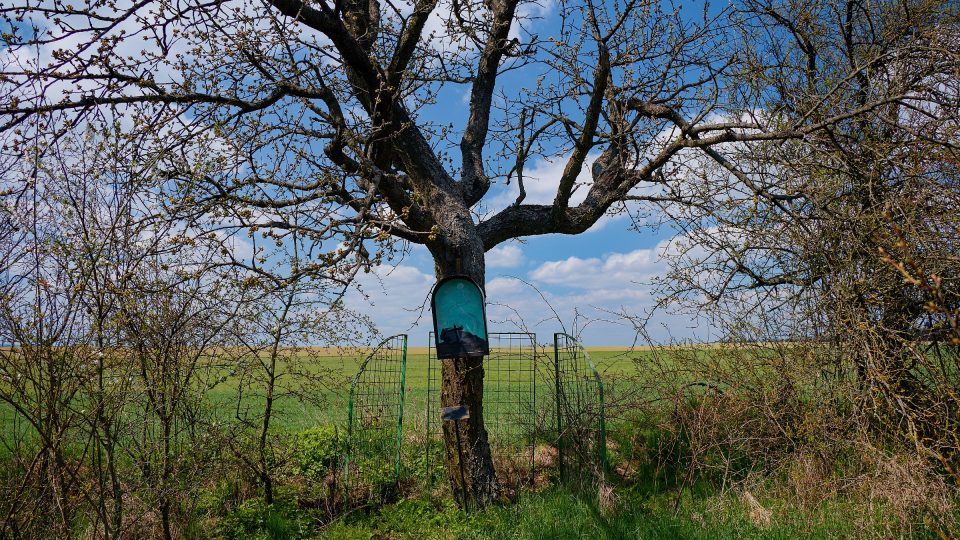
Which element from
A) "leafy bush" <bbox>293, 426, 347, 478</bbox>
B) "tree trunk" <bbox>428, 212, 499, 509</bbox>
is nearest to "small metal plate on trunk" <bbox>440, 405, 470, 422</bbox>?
"tree trunk" <bbox>428, 212, 499, 509</bbox>

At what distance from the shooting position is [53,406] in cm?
443

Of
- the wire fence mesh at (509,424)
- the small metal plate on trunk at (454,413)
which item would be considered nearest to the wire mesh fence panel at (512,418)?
the wire fence mesh at (509,424)

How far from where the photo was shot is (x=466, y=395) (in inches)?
268

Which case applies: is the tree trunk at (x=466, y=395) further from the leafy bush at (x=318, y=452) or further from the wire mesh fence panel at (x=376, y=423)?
the leafy bush at (x=318, y=452)

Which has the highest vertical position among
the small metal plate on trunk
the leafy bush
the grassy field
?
the small metal plate on trunk

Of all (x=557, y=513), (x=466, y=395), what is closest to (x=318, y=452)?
(x=466, y=395)

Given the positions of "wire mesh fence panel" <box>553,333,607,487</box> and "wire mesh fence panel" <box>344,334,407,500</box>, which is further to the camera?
"wire mesh fence panel" <box>344,334,407,500</box>

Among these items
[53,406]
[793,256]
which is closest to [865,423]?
[793,256]

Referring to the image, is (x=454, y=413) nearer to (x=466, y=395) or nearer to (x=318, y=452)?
(x=466, y=395)

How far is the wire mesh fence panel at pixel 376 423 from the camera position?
7.04 meters

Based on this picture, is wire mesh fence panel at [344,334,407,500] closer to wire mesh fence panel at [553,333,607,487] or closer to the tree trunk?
the tree trunk

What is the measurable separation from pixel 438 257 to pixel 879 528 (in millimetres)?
4597

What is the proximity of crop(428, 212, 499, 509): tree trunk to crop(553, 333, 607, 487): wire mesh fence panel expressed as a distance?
0.80m

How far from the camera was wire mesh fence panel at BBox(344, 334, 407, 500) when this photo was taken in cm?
704
